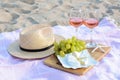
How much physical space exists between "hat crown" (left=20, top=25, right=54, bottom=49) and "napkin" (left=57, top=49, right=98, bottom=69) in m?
0.12

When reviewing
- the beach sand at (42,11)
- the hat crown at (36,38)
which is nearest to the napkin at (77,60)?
the hat crown at (36,38)

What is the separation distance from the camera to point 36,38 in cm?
129

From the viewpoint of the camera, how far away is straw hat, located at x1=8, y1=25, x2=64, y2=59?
1.29 metres

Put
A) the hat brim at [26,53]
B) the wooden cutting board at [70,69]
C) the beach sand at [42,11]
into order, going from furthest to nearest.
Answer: the beach sand at [42,11] < the hat brim at [26,53] < the wooden cutting board at [70,69]

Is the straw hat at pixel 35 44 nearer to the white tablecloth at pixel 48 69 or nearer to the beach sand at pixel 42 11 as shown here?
the white tablecloth at pixel 48 69

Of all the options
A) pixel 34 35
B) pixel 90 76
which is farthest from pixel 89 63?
pixel 34 35

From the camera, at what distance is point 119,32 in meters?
1.50

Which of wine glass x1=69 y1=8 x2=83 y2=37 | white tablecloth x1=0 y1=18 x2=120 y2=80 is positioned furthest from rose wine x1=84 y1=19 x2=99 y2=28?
white tablecloth x1=0 y1=18 x2=120 y2=80

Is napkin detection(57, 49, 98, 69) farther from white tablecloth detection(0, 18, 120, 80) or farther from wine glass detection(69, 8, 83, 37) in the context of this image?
wine glass detection(69, 8, 83, 37)

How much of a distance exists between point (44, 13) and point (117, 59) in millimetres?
976

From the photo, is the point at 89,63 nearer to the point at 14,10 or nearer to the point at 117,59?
the point at 117,59

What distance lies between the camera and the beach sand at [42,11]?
1962 millimetres

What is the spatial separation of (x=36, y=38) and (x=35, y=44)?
0.03 metres

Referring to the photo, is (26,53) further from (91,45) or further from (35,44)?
(91,45)
